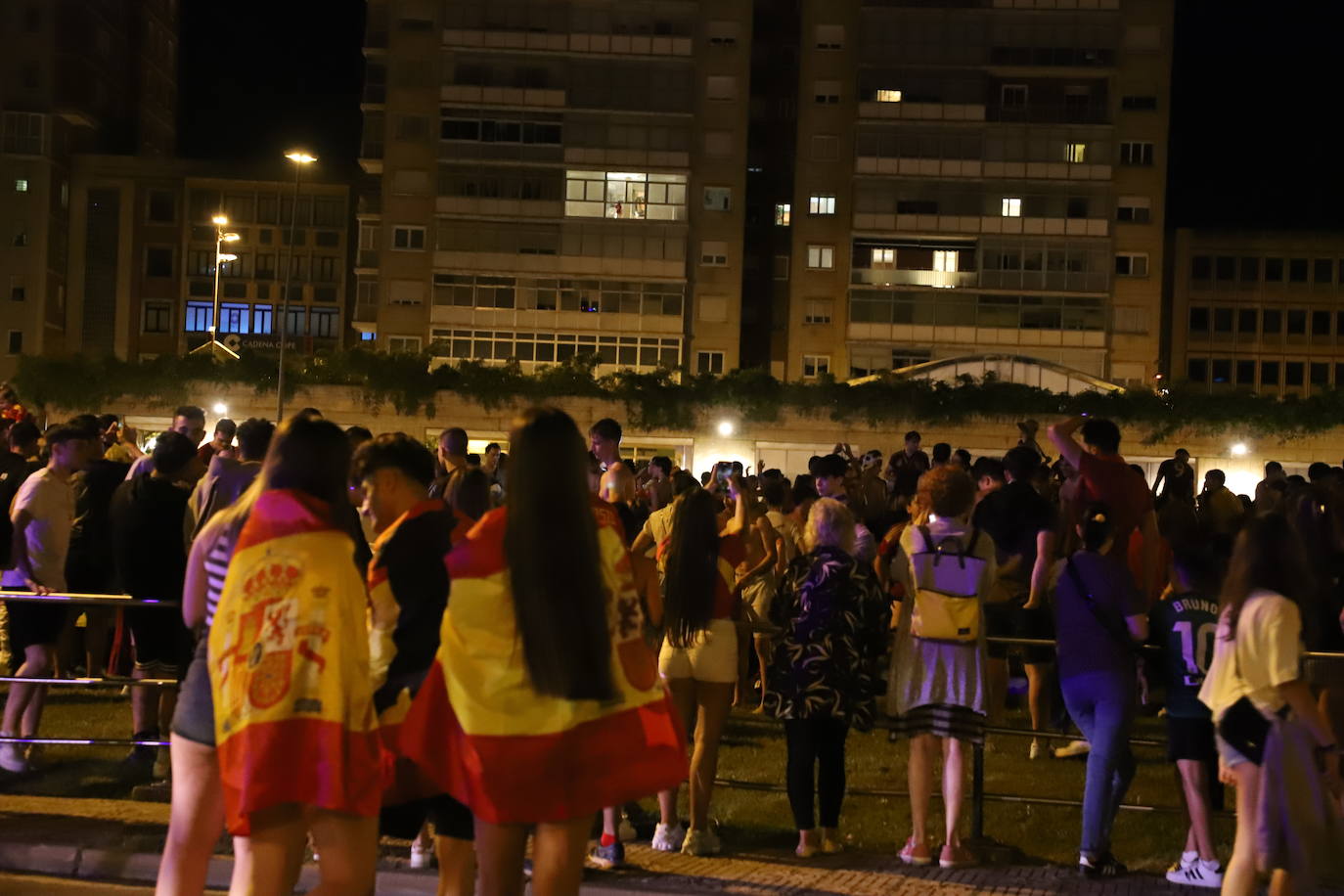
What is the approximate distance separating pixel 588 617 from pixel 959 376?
49.3m

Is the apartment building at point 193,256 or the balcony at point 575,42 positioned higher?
the balcony at point 575,42

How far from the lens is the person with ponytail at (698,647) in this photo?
834cm

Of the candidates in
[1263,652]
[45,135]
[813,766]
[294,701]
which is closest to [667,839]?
[813,766]

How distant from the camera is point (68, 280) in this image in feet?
284

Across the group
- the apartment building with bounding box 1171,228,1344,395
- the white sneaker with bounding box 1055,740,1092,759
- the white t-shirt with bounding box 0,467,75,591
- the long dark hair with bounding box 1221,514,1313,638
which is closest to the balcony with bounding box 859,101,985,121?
the apartment building with bounding box 1171,228,1344,395

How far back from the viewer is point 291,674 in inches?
191

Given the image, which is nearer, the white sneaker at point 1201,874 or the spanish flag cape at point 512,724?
the spanish flag cape at point 512,724

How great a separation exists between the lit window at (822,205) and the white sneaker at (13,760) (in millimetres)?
64248

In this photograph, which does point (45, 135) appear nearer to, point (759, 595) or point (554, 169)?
point (554, 169)

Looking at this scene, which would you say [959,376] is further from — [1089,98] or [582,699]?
[582,699]

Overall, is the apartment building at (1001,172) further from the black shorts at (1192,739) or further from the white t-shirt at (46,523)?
the black shorts at (1192,739)

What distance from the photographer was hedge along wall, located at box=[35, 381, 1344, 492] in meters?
50.8

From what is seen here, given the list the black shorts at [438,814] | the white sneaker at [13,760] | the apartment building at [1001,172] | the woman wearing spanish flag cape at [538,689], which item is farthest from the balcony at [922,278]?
the woman wearing spanish flag cape at [538,689]

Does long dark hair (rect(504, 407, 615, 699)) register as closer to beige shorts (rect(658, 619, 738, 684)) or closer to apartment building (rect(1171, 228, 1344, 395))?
beige shorts (rect(658, 619, 738, 684))
